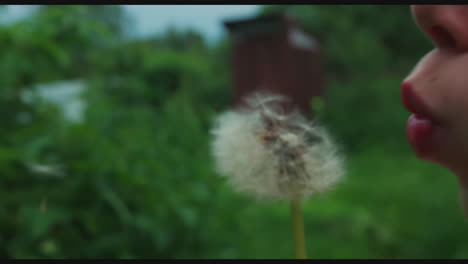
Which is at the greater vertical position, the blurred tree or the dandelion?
the blurred tree

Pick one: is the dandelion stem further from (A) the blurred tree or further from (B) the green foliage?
(A) the blurred tree

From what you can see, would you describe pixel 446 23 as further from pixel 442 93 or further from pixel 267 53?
pixel 267 53

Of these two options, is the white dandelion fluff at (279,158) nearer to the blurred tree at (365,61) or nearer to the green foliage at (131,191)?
the green foliage at (131,191)

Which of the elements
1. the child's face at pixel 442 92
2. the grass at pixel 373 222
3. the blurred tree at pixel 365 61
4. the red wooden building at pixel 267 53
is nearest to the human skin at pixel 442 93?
the child's face at pixel 442 92

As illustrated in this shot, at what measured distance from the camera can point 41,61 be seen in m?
1.05

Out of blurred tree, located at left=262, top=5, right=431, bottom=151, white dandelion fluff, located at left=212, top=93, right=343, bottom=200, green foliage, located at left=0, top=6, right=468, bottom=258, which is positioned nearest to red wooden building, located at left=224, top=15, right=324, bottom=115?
green foliage, located at left=0, top=6, right=468, bottom=258

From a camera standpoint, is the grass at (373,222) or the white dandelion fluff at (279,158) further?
the grass at (373,222)

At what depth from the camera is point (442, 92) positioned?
0.89ft

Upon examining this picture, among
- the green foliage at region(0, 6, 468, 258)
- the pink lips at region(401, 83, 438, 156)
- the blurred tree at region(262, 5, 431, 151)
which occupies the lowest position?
the pink lips at region(401, 83, 438, 156)

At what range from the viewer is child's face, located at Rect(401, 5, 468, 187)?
267 mm

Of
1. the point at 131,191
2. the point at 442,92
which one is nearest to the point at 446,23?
the point at 442,92

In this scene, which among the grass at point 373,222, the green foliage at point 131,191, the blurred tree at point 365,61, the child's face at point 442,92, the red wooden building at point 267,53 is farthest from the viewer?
the blurred tree at point 365,61

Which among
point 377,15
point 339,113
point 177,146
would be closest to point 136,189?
point 177,146

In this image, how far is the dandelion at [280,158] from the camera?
35 centimetres
